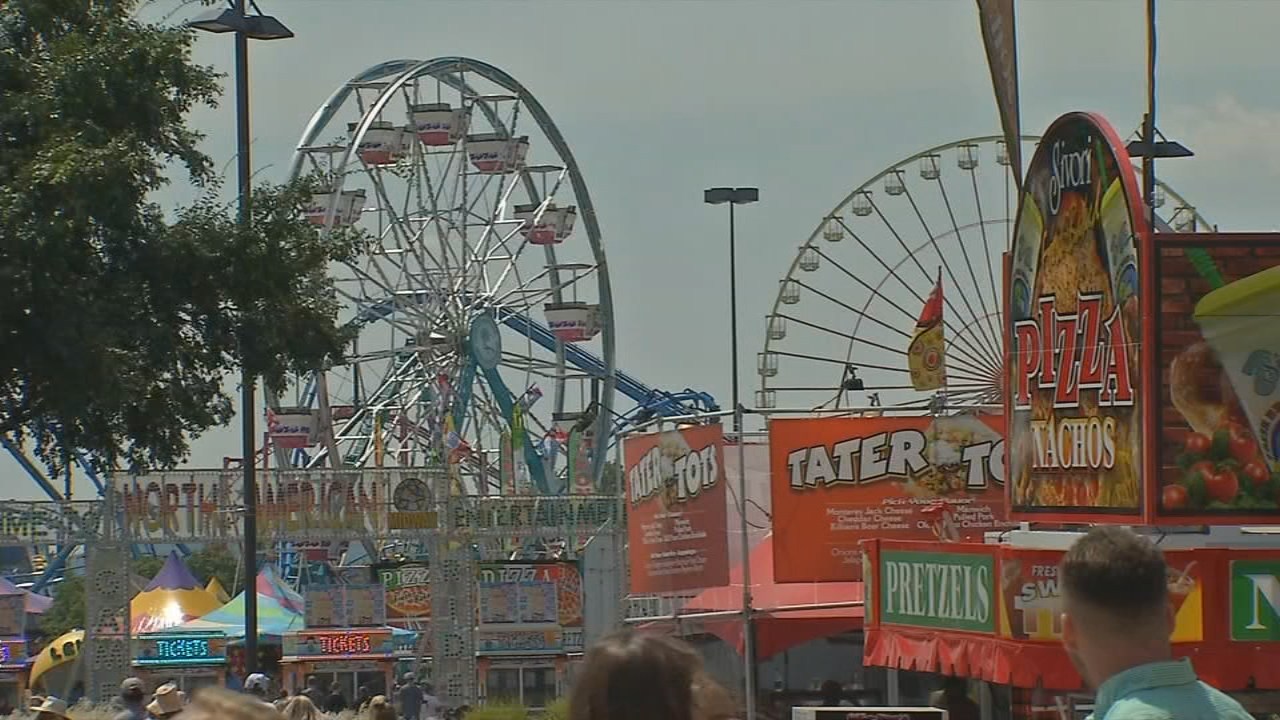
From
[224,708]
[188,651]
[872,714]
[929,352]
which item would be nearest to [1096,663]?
[224,708]

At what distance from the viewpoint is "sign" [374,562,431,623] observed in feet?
146

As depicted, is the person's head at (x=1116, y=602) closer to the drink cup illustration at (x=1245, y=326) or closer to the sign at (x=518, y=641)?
the drink cup illustration at (x=1245, y=326)

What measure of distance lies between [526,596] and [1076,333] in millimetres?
26345

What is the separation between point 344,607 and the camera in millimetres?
41125

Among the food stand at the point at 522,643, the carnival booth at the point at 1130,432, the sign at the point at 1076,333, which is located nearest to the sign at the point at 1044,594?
the carnival booth at the point at 1130,432

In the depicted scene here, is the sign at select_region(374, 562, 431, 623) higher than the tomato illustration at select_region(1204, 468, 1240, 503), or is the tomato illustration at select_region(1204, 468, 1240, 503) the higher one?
the tomato illustration at select_region(1204, 468, 1240, 503)

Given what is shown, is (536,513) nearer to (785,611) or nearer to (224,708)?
(785,611)

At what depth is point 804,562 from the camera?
20.6m

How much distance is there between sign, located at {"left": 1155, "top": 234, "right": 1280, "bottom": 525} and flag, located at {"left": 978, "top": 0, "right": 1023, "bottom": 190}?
2510 millimetres

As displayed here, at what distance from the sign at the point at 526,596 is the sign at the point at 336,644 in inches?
91.1

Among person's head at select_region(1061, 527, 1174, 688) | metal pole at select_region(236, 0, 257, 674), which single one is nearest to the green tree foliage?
metal pole at select_region(236, 0, 257, 674)

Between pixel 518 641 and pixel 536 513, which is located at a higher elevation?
pixel 536 513

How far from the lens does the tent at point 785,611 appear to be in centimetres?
1998

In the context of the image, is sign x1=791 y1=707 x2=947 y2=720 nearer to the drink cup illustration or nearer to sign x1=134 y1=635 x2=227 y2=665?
the drink cup illustration
